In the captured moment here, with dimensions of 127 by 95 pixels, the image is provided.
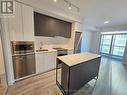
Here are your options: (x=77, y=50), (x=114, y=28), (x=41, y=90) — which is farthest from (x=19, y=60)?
(x=114, y=28)

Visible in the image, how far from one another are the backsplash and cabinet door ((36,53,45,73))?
25.3 inches

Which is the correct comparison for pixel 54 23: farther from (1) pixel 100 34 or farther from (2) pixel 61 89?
(1) pixel 100 34

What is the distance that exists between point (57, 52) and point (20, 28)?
1.78 metres

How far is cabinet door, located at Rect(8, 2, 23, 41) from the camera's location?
6.91 feet

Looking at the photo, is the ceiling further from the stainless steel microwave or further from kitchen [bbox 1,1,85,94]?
the stainless steel microwave

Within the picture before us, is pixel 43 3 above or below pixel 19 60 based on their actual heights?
above

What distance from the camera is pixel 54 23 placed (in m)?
3.45

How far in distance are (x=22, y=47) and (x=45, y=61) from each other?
41.5 inches

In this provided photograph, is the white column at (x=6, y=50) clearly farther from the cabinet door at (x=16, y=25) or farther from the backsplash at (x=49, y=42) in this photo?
the backsplash at (x=49, y=42)

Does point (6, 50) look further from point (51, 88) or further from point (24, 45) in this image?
point (51, 88)

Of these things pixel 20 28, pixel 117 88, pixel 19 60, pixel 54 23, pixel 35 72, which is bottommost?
pixel 117 88

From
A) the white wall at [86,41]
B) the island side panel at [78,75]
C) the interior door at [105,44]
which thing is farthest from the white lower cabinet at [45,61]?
the interior door at [105,44]

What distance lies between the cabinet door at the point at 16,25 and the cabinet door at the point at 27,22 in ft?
0.38

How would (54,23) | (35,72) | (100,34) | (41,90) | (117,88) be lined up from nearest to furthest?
(41,90)
(117,88)
(35,72)
(54,23)
(100,34)
